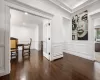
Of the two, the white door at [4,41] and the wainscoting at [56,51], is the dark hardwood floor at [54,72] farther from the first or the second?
the wainscoting at [56,51]

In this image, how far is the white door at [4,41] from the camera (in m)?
1.97

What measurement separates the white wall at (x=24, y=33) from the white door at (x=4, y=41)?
501cm

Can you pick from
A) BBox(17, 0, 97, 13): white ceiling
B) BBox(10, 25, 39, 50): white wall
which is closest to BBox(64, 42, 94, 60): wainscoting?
BBox(17, 0, 97, 13): white ceiling

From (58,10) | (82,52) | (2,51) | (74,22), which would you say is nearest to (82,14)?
(74,22)

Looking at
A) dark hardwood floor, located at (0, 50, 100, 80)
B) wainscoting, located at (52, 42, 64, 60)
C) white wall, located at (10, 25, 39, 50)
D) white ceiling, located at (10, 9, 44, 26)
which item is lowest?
dark hardwood floor, located at (0, 50, 100, 80)

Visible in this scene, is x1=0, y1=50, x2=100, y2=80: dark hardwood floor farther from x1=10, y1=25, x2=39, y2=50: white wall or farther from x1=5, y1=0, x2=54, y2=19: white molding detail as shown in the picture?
x1=10, y1=25, x2=39, y2=50: white wall

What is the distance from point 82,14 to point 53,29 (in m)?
1.94

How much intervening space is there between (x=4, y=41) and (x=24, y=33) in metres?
5.35

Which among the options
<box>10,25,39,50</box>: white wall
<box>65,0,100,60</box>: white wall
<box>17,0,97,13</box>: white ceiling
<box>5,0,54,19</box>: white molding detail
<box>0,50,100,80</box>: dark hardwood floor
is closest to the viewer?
<box>0,50,100,80</box>: dark hardwood floor

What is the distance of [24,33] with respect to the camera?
7160 mm

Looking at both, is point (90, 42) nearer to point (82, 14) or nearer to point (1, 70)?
point (82, 14)

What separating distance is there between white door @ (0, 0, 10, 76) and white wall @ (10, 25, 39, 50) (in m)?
5.01

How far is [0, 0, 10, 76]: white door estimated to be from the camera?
1.97 m

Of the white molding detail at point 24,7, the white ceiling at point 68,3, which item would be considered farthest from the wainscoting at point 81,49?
the white molding detail at point 24,7
